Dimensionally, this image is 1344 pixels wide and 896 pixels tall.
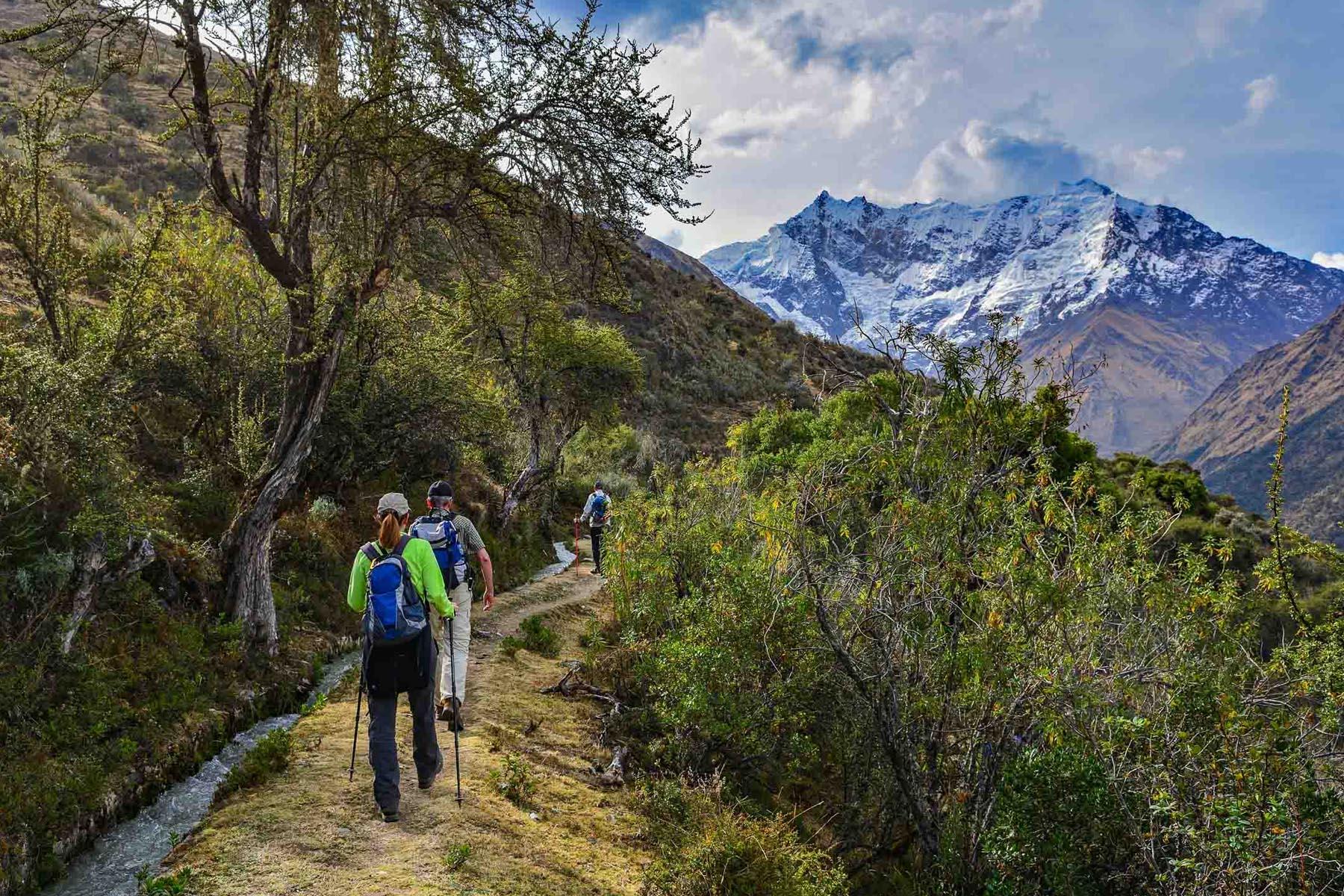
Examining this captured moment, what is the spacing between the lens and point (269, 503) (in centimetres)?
816

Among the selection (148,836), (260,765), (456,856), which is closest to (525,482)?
(260,765)

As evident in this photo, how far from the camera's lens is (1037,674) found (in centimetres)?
484

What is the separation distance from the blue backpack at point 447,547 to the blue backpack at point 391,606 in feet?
4.89

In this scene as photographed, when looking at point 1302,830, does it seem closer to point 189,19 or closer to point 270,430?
point 189,19

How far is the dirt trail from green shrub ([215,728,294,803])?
0.11m

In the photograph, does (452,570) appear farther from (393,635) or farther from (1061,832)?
(1061,832)

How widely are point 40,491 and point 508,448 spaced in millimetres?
15111

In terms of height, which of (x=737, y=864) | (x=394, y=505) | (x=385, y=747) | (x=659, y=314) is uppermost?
(x=659, y=314)

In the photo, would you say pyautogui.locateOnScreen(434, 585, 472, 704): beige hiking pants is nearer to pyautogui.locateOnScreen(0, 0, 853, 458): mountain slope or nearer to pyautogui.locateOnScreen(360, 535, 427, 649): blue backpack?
pyautogui.locateOnScreen(360, 535, 427, 649): blue backpack

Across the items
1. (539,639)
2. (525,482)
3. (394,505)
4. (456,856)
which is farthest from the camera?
(525,482)

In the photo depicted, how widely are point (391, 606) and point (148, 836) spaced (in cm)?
237

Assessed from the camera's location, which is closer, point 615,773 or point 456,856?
point 456,856

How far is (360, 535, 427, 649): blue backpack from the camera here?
522 centimetres

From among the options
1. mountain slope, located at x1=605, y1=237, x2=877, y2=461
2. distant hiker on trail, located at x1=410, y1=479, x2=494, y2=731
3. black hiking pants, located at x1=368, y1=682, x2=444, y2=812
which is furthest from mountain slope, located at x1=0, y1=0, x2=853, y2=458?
black hiking pants, located at x1=368, y1=682, x2=444, y2=812
